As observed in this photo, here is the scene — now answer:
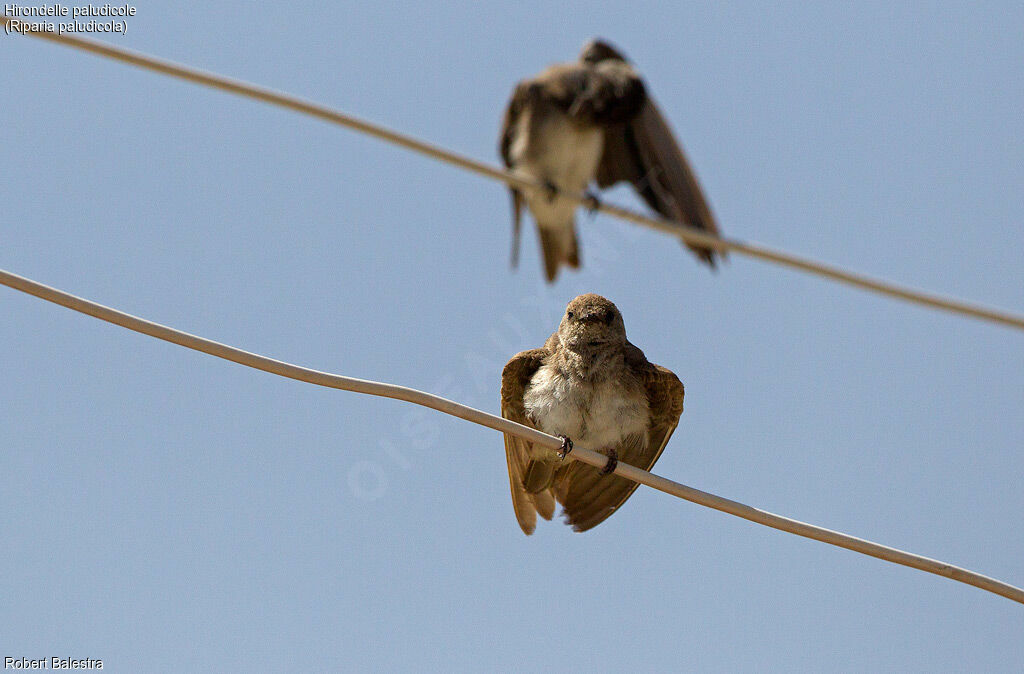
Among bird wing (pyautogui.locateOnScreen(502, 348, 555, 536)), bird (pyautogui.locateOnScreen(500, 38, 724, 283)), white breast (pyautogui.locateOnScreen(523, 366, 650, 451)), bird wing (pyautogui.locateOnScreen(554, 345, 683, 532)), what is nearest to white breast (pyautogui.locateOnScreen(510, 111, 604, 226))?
bird (pyautogui.locateOnScreen(500, 38, 724, 283))

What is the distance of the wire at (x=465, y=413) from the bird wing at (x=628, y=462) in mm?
1622

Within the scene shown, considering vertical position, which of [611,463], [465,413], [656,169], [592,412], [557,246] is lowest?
[465,413]

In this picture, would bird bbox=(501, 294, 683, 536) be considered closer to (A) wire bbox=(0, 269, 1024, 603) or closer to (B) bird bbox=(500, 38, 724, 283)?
(B) bird bbox=(500, 38, 724, 283)

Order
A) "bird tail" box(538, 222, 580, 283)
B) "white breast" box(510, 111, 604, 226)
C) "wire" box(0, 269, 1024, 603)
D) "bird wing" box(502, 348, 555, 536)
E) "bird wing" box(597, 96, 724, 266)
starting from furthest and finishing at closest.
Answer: "bird tail" box(538, 222, 580, 283)
"white breast" box(510, 111, 604, 226)
"bird wing" box(502, 348, 555, 536)
"bird wing" box(597, 96, 724, 266)
"wire" box(0, 269, 1024, 603)

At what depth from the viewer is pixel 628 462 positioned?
6.75m

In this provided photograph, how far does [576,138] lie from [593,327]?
1.46 metres

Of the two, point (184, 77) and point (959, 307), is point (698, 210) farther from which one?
point (184, 77)

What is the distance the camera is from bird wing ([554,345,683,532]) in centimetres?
659

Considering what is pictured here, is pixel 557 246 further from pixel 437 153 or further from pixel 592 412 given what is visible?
pixel 437 153

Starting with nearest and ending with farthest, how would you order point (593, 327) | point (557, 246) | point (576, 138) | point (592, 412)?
point (592, 412) < point (593, 327) < point (576, 138) < point (557, 246)

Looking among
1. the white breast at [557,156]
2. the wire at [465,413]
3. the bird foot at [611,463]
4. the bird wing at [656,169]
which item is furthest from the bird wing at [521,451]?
the wire at [465,413]

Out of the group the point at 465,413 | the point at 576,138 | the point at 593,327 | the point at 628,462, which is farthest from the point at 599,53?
the point at 465,413

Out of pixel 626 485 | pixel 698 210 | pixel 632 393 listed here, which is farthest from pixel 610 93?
pixel 626 485

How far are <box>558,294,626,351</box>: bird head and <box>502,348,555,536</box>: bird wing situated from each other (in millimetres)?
265
